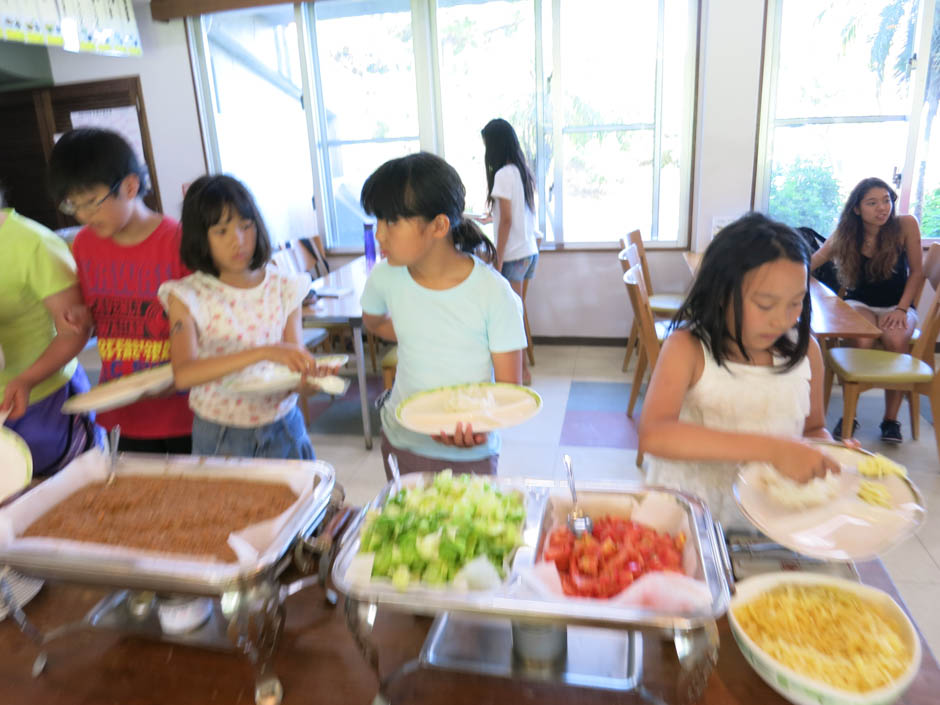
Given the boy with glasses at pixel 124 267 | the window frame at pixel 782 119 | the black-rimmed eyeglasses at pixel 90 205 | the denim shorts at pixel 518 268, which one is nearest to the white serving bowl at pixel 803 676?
the boy with glasses at pixel 124 267

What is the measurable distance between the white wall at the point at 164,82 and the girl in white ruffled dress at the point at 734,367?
13.9 feet

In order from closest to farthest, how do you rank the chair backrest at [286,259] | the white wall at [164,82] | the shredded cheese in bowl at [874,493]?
the shredded cheese in bowl at [874,493] → the chair backrest at [286,259] → the white wall at [164,82]

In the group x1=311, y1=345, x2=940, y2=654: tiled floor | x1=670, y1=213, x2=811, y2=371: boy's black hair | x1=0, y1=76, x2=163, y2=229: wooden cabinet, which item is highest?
x1=0, y1=76, x2=163, y2=229: wooden cabinet

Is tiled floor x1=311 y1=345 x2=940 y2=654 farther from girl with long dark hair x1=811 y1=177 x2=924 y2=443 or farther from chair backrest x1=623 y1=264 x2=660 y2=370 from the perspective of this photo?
chair backrest x1=623 y1=264 x2=660 y2=370

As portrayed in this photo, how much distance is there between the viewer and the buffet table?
74 cm

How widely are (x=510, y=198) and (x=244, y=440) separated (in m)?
2.42

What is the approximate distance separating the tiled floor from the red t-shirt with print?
1.21 meters

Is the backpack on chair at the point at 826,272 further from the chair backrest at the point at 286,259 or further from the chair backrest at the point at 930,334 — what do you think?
the chair backrest at the point at 286,259

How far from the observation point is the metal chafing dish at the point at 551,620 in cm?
64

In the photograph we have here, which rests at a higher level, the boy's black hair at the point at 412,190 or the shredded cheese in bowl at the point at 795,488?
the boy's black hair at the point at 412,190

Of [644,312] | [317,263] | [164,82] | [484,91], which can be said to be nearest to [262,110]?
[164,82]

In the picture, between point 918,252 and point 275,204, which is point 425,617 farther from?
point 275,204

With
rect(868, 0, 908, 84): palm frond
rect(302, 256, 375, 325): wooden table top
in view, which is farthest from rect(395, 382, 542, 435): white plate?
rect(868, 0, 908, 84): palm frond

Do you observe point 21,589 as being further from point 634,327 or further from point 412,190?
point 634,327
